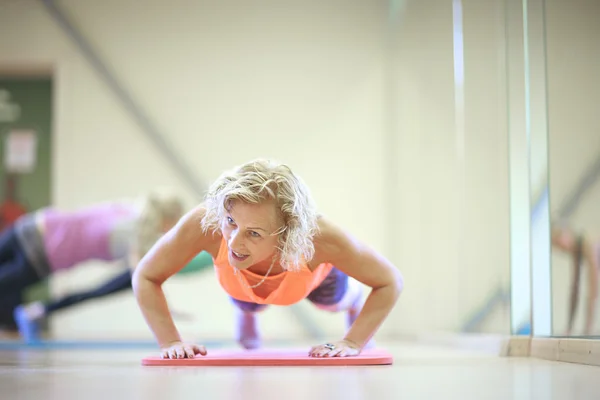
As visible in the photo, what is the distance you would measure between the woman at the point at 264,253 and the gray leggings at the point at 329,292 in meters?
0.11

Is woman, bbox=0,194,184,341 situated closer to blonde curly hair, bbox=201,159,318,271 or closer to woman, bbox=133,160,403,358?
woman, bbox=133,160,403,358

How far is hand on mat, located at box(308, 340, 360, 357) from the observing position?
7.54ft

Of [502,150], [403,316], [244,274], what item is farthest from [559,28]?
[403,316]

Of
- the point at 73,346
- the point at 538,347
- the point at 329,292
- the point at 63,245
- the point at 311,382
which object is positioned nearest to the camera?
the point at 311,382

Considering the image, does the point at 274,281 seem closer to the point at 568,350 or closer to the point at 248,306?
the point at 248,306

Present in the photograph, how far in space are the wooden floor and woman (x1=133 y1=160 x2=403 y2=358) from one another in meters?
0.18

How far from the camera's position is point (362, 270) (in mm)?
2338

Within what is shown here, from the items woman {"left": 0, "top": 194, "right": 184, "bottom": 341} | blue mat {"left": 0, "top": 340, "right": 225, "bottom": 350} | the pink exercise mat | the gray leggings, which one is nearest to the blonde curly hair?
the pink exercise mat

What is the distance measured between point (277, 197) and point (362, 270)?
39 cm

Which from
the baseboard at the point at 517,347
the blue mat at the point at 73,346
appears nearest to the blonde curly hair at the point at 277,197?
the baseboard at the point at 517,347

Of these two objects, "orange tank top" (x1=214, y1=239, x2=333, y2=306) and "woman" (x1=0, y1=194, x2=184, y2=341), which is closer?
"orange tank top" (x1=214, y1=239, x2=333, y2=306)

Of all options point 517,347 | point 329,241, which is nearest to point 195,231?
point 329,241

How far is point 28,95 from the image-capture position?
254 inches

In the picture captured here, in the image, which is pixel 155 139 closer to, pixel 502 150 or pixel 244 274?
pixel 502 150
